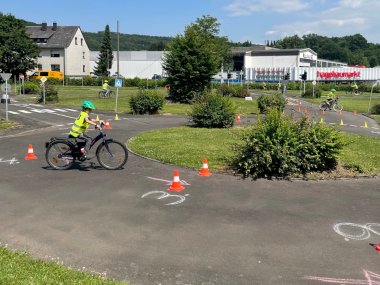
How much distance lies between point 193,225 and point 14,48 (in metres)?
73.8

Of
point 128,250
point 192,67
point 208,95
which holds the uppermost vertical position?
point 192,67

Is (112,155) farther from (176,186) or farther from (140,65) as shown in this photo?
(140,65)

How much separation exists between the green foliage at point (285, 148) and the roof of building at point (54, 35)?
3312 inches

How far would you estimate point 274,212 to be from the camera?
754cm

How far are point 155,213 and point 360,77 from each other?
9600cm

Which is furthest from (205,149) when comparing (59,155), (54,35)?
(54,35)

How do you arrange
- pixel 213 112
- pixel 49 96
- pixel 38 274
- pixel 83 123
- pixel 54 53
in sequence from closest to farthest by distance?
pixel 38 274
pixel 83 123
pixel 213 112
pixel 49 96
pixel 54 53

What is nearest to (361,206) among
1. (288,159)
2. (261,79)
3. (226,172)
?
(288,159)

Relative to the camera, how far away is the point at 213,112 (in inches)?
797

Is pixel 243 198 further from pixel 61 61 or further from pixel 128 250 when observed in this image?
pixel 61 61

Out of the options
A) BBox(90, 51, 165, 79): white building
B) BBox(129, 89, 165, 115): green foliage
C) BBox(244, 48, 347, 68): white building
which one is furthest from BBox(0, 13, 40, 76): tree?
BBox(244, 48, 347, 68): white building

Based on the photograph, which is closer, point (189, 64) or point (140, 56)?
Result: point (189, 64)

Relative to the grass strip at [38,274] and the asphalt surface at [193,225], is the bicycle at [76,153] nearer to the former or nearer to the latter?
the asphalt surface at [193,225]

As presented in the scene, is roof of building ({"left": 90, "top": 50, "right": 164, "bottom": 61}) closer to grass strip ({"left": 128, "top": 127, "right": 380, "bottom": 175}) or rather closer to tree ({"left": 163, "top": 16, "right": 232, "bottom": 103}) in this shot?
tree ({"left": 163, "top": 16, "right": 232, "bottom": 103})
